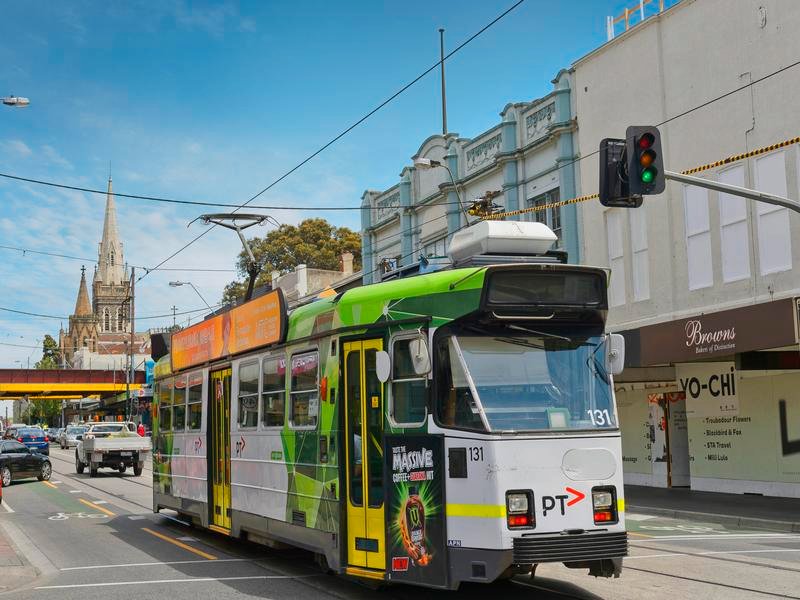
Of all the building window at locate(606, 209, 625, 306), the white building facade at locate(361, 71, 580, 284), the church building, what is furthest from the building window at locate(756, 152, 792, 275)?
the church building

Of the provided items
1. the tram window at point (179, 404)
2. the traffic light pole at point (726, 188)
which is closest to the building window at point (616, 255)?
the traffic light pole at point (726, 188)

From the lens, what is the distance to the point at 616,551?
8.20 meters

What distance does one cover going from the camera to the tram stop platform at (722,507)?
16641 millimetres

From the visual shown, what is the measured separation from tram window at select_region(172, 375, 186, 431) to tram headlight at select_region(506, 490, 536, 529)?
28.8 feet

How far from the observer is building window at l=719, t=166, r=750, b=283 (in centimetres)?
2109

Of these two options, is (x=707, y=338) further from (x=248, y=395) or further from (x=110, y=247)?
(x=110, y=247)

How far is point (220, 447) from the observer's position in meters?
13.6

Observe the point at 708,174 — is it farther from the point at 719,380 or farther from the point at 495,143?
the point at 495,143

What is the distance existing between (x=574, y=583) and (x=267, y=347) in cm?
468

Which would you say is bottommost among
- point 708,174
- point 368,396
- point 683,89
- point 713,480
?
point 713,480

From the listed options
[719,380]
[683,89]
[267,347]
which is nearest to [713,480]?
[719,380]

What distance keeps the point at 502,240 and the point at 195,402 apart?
7338mm

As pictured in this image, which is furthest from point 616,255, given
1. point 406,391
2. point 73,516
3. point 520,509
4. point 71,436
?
point 71,436

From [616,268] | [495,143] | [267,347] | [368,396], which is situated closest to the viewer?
[368,396]
